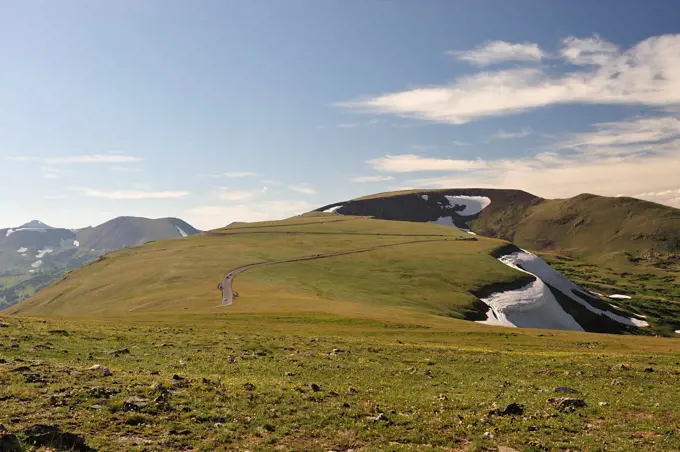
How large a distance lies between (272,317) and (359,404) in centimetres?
5186

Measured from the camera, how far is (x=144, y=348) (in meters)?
36.7

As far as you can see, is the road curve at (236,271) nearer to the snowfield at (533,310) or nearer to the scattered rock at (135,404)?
the snowfield at (533,310)

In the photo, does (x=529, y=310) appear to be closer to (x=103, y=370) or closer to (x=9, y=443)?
(x=103, y=370)

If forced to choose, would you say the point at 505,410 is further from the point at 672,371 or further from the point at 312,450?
the point at 672,371

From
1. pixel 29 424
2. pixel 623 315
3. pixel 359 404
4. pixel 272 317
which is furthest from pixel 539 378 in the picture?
pixel 623 315

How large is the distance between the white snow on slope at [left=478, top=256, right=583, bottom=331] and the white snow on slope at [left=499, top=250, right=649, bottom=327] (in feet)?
91.3

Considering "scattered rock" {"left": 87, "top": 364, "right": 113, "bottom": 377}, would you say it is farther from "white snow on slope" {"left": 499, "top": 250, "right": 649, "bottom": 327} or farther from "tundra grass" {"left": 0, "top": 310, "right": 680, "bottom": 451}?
"white snow on slope" {"left": 499, "top": 250, "right": 649, "bottom": 327}

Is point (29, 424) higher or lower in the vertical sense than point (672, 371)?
higher

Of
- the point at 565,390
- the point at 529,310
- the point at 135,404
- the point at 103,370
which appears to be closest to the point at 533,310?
the point at 529,310

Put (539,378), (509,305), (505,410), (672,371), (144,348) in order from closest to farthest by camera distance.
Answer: (505,410) → (539,378) → (672,371) → (144,348) → (509,305)

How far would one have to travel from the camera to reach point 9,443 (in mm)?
13641

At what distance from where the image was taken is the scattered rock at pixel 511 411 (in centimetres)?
2096

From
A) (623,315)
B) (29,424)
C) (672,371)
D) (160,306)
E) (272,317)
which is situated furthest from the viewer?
(623,315)

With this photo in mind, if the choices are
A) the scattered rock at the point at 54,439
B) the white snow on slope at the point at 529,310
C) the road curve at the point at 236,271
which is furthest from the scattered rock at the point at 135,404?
the white snow on slope at the point at 529,310
